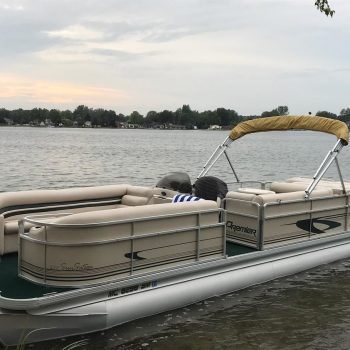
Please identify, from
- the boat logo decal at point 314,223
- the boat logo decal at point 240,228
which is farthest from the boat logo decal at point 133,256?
the boat logo decal at point 314,223

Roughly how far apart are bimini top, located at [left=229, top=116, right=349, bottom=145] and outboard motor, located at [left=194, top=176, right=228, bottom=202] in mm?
1570

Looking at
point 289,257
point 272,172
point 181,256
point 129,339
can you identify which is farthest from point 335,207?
point 272,172

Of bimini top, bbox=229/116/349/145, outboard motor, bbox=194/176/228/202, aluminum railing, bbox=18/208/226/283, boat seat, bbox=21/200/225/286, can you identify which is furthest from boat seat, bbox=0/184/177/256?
bimini top, bbox=229/116/349/145

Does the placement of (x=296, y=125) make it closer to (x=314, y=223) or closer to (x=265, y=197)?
(x=314, y=223)

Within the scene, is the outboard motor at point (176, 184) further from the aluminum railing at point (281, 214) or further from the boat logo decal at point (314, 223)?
the boat logo decal at point (314, 223)

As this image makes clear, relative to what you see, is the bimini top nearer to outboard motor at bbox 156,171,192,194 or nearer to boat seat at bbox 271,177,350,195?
boat seat at bbox 271,177,350,195

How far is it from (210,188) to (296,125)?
1.90 metres

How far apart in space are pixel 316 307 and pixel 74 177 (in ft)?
56.3

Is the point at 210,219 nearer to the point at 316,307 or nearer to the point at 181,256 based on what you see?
the point at 181,256

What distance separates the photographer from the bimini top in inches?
307

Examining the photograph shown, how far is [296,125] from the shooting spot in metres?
8.19

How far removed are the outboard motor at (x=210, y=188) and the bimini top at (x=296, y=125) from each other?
157 cm

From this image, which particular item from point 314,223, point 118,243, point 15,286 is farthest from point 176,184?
point 15,286

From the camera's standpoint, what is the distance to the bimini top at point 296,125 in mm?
7789
